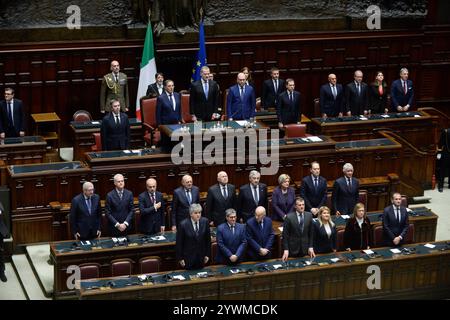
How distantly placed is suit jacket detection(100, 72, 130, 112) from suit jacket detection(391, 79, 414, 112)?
4.72m

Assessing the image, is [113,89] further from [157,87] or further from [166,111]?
[166,111]

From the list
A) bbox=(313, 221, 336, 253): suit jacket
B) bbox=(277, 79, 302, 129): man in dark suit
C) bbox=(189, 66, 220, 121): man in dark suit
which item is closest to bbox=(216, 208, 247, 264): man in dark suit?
bbox=(313, 221, 336, 253): suit jacket

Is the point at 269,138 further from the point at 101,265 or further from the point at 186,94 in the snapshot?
the point at 101,265

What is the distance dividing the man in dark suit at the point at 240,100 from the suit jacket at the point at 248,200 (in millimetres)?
2136

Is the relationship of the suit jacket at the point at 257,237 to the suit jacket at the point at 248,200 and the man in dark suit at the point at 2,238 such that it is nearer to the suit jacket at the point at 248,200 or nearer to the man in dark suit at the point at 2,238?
the suit jacket at the point at 248,200

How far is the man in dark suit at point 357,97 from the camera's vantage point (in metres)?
19.1

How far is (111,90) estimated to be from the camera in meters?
18.8

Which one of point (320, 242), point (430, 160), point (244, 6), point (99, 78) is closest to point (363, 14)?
point (244, 6)

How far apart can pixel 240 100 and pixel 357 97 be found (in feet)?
8.37

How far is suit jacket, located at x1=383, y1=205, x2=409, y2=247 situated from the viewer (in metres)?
15.5

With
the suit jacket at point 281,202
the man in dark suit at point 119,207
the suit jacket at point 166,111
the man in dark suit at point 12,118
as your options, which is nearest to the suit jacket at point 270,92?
the suit jacket at point 166,111

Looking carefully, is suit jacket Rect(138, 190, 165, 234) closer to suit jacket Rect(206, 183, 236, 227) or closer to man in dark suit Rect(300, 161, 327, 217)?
suit jacket Rect(206, 183, 236, 227)

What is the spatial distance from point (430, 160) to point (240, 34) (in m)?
4.31

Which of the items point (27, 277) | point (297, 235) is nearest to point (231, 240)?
point (297, 235)
